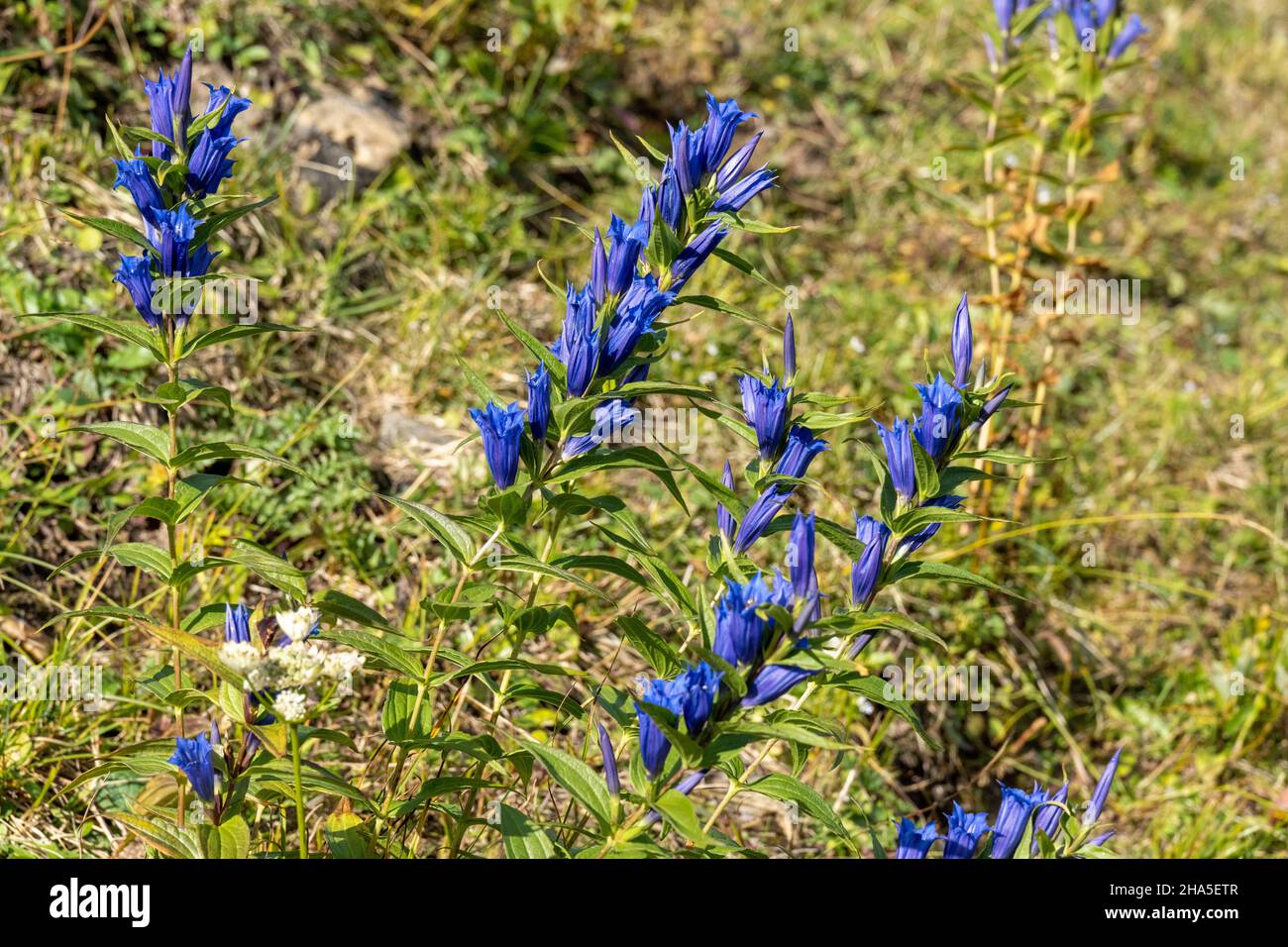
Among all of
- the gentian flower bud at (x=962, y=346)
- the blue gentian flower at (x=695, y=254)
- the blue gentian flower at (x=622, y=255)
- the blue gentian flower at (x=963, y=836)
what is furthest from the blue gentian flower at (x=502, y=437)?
the blue gentian flower at (x=963, y=836)

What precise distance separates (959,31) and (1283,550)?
10.7 ft

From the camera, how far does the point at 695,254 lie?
6.15 feet

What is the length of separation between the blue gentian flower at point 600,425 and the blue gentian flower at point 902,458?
0.39m

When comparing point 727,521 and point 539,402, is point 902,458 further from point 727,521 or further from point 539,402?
point 539,402

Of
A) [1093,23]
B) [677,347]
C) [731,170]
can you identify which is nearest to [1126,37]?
[1093,23]

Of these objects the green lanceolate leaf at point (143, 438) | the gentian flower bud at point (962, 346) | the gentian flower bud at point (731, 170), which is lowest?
the green lanceolate leaf at point (143, 438)

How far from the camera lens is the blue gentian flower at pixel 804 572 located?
157 centimetres

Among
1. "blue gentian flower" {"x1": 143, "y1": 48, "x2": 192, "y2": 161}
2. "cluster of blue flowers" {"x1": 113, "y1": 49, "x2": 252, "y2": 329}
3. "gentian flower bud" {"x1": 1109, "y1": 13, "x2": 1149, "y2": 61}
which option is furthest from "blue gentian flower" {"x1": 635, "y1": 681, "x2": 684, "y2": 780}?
"gentian flower bud" {"x1": 1109, "y1": 13, "x2": 1149, "y2": 61}

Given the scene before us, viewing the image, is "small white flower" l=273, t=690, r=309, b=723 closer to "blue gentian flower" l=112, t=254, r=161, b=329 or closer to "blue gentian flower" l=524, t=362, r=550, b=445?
"blue gentian flower" l=524, t=362, r=550, b=445

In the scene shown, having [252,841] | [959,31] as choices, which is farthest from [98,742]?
[959,31]

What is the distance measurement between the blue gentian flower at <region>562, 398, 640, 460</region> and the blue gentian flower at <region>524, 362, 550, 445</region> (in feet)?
0.25

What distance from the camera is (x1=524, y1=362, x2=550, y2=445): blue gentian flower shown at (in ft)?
5.74

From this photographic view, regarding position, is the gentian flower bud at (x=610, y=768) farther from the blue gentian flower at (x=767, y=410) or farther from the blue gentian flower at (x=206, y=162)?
the blue gentian flower at (x=206, y=162)
